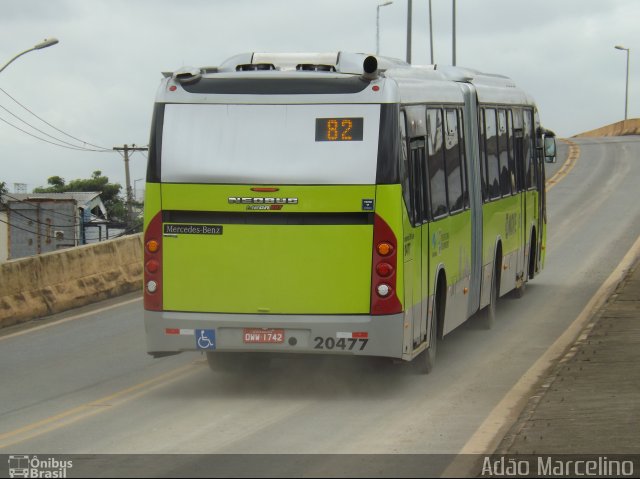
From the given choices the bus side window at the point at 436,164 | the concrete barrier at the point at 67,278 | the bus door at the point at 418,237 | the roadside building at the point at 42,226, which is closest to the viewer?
the bus door at the point at 418,237

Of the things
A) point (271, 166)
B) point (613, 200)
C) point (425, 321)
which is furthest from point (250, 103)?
point (613, 200)

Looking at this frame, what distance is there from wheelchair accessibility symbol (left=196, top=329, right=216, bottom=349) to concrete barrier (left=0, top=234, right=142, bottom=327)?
25.1ft

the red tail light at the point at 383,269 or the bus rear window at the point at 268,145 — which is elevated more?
the bus rear window at the point at 268,145

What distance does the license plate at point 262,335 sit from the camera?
12.8 meters

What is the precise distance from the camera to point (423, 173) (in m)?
14.0

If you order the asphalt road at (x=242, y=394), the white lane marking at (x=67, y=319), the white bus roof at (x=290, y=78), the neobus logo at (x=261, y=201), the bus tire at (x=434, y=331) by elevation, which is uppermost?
the white bus roof at (x=290, y=78)

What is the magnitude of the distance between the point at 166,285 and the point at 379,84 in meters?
2.83

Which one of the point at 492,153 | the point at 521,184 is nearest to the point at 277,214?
the point at 492,153

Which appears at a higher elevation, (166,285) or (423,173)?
(423,173)

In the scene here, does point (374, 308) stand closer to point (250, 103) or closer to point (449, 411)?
point (449, 411)

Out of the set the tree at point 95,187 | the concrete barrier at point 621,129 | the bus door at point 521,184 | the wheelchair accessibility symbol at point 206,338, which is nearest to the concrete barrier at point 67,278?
the bus door at point 521,184

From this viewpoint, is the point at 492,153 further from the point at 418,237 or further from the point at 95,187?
the point at 95,187

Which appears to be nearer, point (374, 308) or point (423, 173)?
point (374, 308)

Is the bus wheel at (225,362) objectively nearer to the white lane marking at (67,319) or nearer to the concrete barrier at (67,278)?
the white lane marking at (67,319)
